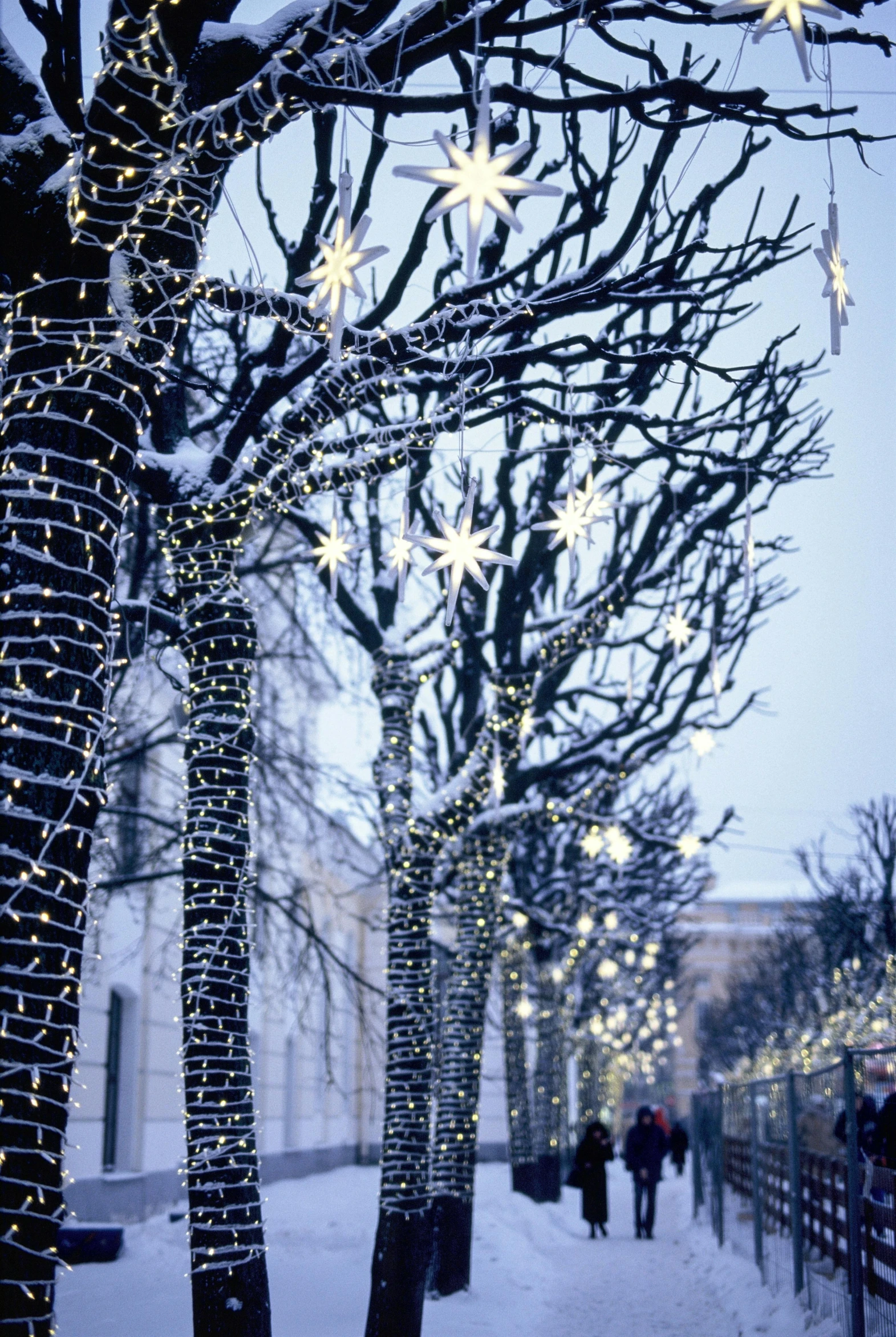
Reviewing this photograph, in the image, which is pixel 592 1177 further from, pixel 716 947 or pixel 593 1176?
pixel 716 947

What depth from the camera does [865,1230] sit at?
6.66 m

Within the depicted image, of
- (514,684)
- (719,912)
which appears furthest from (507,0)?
(719,912)

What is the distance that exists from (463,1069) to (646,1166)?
7376 mm

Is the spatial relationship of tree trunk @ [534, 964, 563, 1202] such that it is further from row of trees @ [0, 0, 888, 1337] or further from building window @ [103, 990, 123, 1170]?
row of trees @ [0, 0, 888, 1337]

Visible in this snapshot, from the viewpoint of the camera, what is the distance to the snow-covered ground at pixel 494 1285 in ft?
27.5

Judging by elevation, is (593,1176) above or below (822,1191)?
below

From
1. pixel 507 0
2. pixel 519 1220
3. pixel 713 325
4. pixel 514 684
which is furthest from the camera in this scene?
pixel 519 1220

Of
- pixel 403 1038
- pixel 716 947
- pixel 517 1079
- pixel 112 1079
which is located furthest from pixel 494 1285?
pixel 716 947

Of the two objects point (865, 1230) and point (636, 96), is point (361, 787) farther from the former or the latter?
point (636, 96)

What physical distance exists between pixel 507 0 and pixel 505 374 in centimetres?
233

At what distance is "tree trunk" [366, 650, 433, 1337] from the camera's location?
293 inches

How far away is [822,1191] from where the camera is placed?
868 cm

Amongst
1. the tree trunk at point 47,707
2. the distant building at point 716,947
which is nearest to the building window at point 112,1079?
the tree trunk at point 47,707

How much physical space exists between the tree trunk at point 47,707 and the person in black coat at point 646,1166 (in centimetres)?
1432
